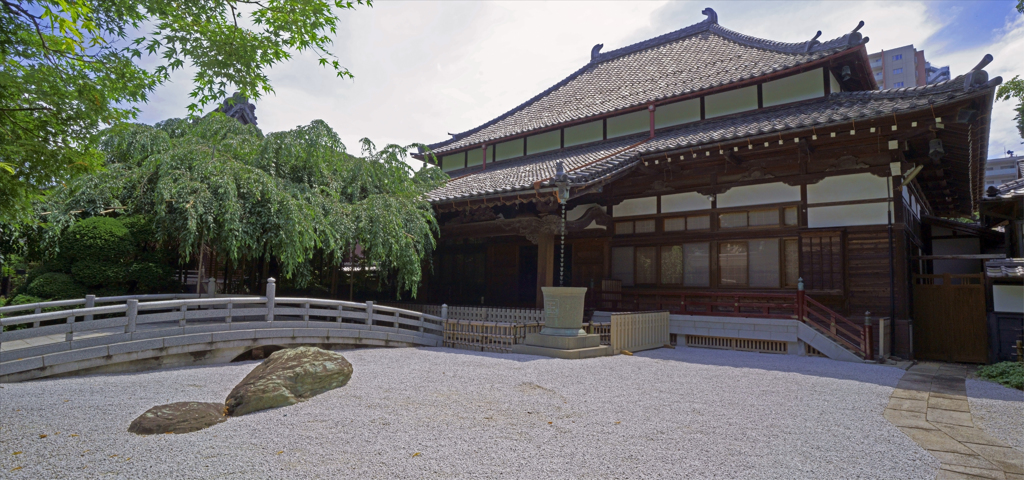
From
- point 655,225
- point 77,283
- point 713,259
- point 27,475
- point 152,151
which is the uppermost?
point 152,151

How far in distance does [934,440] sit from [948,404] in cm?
208

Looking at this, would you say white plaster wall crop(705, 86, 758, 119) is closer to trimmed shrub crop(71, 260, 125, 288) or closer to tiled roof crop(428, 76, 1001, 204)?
tiled roof crop(428, 76, 1001, 204)

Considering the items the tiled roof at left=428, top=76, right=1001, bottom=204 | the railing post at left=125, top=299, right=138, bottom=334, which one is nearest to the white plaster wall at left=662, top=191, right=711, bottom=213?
the tiled roof at left=428, top=76, right=1001, bottom=204

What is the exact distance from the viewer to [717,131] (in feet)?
40.8

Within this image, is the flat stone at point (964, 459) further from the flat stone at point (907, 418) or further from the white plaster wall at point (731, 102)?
the white plaster wall at point (731, 102)

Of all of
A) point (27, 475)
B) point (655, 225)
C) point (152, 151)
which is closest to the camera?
point (27, 475)

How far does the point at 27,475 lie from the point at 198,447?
3.92ft

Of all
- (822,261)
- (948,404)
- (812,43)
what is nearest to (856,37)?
(812,43)

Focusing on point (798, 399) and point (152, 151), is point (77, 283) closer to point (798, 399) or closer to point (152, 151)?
point (152, 151)

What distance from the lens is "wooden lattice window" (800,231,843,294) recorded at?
10.9 metres

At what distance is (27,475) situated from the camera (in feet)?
14.0

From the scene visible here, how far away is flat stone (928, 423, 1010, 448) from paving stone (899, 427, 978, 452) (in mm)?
105

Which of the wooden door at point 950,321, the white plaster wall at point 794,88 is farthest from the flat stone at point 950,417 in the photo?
the white plaster wall at point 794,88

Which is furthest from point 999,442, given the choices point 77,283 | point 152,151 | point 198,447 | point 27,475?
point 152,151
